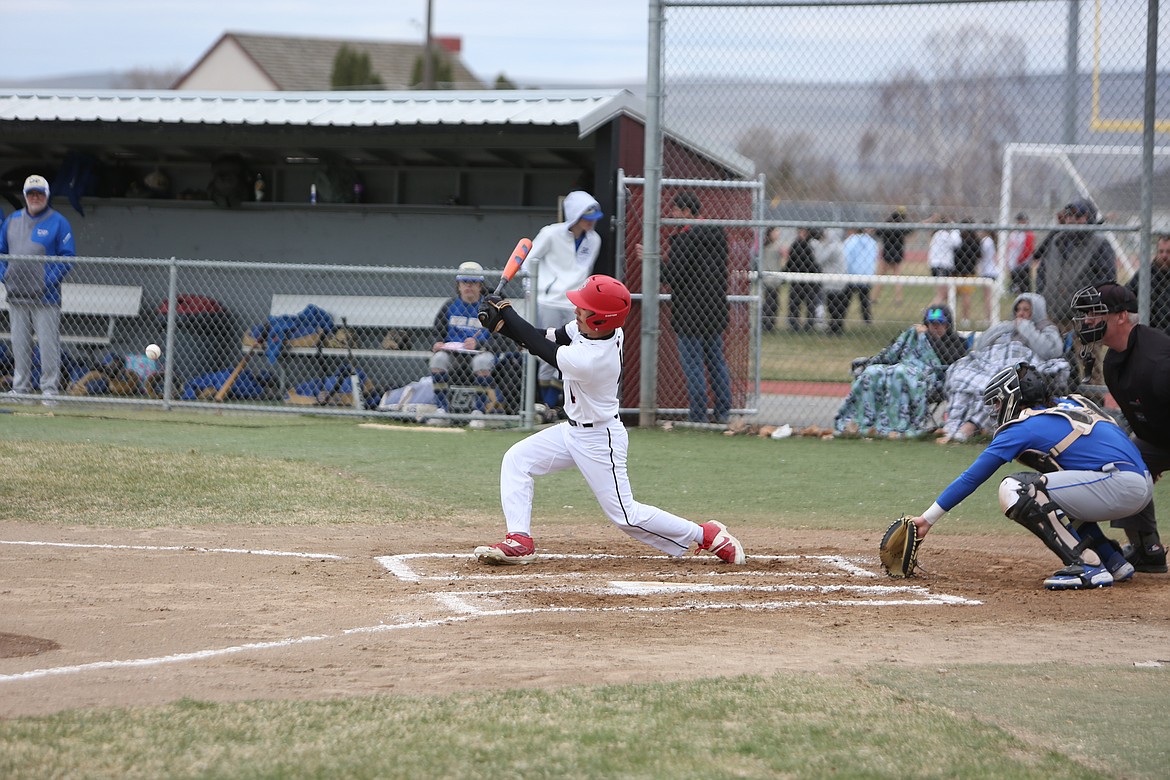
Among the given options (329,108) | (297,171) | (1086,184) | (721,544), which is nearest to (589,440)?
(721,544)

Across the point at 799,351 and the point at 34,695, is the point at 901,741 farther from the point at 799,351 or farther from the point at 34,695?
the point at 799,351

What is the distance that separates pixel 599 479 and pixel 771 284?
509 inches

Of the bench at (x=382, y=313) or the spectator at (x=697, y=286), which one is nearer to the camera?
the spectator at (x=697, y=286)

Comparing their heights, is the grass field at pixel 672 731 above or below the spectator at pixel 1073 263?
below

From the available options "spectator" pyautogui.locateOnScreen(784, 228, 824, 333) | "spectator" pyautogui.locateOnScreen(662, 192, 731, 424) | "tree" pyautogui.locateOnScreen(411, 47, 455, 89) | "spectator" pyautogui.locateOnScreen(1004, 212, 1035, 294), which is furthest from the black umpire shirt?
"tree" pyautogui.locateOnScreen(411, 47, 455, 89)

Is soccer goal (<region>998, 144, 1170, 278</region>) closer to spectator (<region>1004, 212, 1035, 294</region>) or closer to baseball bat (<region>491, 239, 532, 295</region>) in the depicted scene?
spectator (<region>1004, 212, 1035, 294</region>)

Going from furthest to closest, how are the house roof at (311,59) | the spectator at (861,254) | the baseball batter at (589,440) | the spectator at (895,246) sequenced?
1. the house roof at (311,59)
2. the spectator at (861,254)
3. the spectator at (895,246)
4. the baseball batter at (589,440)

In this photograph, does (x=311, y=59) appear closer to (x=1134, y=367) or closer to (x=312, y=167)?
(x=312, y=167)

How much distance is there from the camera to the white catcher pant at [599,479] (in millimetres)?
6621

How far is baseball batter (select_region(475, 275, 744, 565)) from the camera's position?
647cm

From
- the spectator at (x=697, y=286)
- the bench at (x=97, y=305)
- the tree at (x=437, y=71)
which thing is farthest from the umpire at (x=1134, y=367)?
the tree at (x=437, y=71)

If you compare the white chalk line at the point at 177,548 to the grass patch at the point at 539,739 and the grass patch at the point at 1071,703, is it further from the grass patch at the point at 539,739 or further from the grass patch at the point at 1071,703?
the grass patch at the point at 1071,703

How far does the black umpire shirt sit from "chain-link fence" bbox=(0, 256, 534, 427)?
5569 millimetres

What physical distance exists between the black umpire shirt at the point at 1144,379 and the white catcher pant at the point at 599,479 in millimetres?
2464
